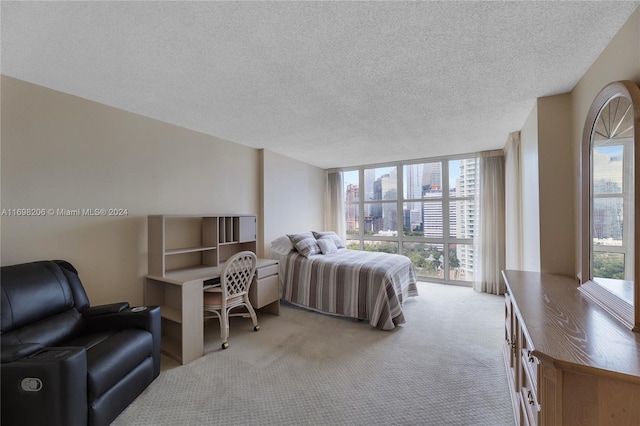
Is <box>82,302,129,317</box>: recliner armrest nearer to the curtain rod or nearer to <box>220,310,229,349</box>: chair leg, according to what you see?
<box>220,310,229,349</box>: chair leg

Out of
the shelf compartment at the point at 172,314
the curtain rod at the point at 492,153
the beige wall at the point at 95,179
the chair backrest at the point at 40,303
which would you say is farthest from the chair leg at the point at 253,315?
the curtain rod at the point at 492,153

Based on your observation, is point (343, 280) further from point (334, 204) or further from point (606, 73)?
point (606, 73)

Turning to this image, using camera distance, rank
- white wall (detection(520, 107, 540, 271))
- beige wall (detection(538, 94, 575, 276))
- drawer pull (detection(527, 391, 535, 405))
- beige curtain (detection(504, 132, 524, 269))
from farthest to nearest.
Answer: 1. beige curtain (detection(504, 132, 524, 269))
2. white wall (detection(520, 107, 540, 271))
3. beige wall (detection(538, 94, 575, 276))
4. drawer pull (detection(527, 391, 535, 405))

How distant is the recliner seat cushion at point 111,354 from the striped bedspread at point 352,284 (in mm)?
1971

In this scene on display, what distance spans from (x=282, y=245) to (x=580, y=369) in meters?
3.45

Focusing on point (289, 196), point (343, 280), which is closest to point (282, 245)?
point (289, 196)

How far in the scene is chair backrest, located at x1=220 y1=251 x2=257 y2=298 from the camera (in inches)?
101

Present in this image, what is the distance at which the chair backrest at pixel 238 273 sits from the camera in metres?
2.57

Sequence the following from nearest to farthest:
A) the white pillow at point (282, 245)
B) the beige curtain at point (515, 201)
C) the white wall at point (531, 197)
Result: the white wall at point (531, 197), the beige curtain at point (515, 201), the white pillow at point (282, 245)

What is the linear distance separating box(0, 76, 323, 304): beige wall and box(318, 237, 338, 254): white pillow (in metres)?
1.60

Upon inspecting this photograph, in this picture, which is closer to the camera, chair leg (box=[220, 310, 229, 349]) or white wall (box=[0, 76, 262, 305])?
white wall (box=[0, 76, 262, 305])

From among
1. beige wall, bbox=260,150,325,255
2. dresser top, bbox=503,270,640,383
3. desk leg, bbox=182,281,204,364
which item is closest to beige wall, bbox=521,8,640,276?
dresser top, bbox=503,270,640,383

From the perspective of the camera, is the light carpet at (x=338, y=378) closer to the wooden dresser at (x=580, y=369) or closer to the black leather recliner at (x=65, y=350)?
the black leather recliner at (x=65, y=350)

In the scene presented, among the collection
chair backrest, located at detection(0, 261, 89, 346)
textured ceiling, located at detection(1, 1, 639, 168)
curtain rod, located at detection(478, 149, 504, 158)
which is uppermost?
textured ceiling, located at detection(1, 1, 639, 168)
